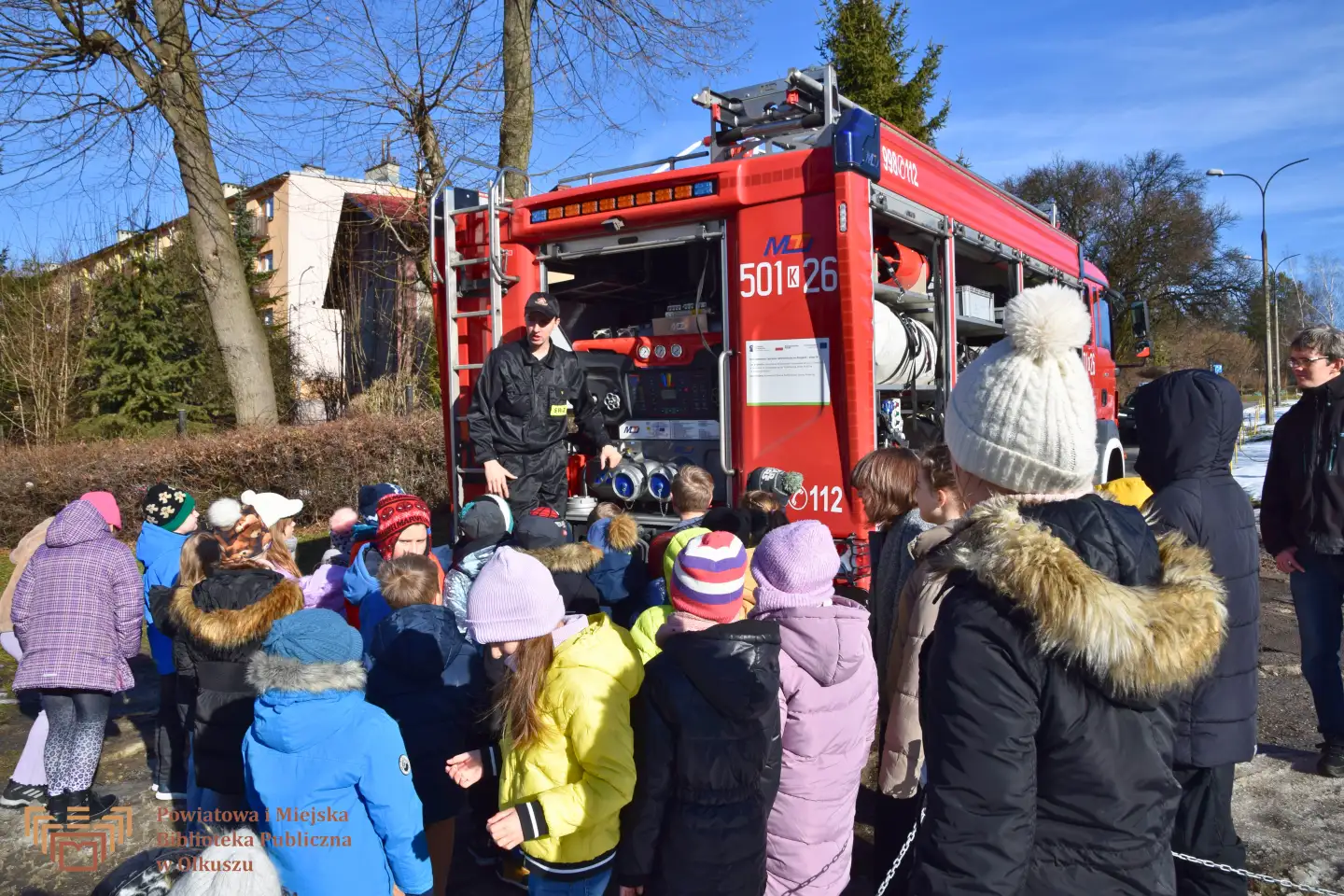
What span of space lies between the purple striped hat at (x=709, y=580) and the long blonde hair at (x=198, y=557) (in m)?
2.09

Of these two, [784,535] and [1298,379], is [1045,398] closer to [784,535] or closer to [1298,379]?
[784,535]

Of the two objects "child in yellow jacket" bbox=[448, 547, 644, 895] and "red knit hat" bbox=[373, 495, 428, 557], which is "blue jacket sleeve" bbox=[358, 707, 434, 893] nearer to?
"child in yellow jacket" bbox=[448, 547, 644, 895]

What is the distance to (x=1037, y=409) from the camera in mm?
1657

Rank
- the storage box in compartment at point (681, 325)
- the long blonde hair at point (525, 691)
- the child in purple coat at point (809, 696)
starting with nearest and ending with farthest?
the long blonde hair at point (525, 691)
the child in purple coat at point (809, 696)
the storage box in compartment at point (681, 325)

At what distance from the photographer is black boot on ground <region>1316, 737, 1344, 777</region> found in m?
3.93

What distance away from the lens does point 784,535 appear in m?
2.75

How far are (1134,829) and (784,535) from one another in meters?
1.32

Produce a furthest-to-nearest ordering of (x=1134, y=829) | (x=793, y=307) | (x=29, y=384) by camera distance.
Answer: (x=29, y=384)
(x=793, y=307)
(x=1134, y=829)

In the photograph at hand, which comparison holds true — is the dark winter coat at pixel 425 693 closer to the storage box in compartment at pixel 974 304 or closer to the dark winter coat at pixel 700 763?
the dark winter coat at pixel 700 763

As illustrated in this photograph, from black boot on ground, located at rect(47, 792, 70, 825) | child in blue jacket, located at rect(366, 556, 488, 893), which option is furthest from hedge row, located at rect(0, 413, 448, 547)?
child in blue jacket, located at rect(366, 556, 488, 893)

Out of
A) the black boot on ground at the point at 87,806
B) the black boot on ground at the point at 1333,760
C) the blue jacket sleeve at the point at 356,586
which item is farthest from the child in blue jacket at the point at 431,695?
the black boot on ground at the point at 1333,760

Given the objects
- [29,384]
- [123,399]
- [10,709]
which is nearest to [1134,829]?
[10,709]

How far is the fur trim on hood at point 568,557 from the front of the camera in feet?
12.3

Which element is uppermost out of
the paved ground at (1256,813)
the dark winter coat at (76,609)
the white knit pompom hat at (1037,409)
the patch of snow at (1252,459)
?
the white knit pompom hat at (1037,409)
